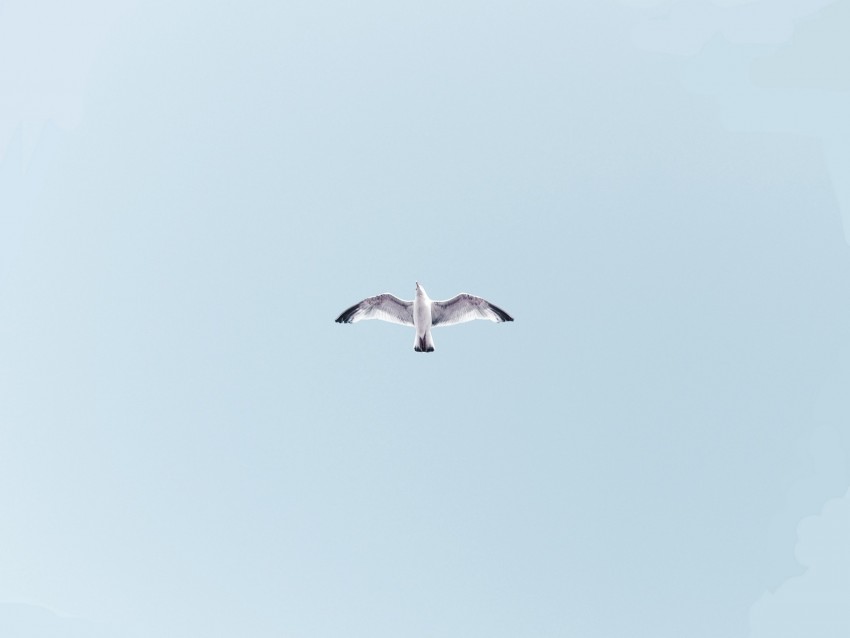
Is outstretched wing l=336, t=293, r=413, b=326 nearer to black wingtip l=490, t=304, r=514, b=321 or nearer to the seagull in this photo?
the seagull

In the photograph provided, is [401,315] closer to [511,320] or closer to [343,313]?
[343,313]

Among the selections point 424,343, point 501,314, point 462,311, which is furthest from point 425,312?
point 501,314

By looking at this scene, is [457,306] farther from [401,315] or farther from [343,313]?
[343,313]

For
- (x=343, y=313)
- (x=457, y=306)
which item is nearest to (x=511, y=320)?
(x=457, y=306)

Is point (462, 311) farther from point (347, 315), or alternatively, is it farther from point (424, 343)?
point (347, 315)

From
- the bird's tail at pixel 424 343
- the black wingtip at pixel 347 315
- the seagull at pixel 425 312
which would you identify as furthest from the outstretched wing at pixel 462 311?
the black wingtip at pixel 347 315

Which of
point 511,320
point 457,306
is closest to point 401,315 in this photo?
point 457,306

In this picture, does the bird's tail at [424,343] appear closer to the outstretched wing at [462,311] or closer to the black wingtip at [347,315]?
the outstretched wing at [462,311]
